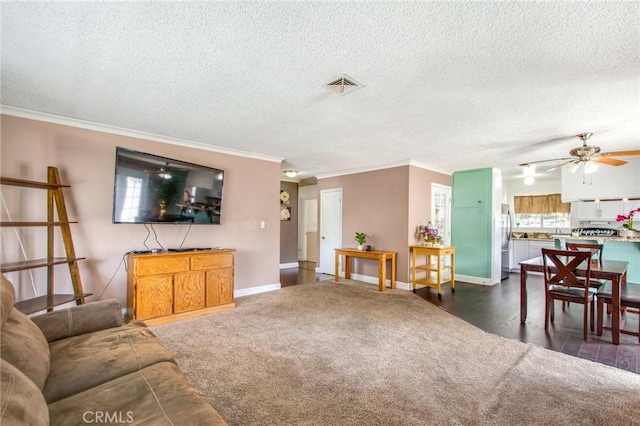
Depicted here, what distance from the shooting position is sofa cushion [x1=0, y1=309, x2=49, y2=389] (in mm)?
1222

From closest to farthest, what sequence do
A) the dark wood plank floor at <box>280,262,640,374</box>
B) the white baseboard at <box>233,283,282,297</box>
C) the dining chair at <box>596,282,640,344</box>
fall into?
the dark wood plank floor at <box>280,262,640,374</box> → the dining chair at <box>596,282,640,344</box> → the white baseboard at <box>233,283,282,297</box>

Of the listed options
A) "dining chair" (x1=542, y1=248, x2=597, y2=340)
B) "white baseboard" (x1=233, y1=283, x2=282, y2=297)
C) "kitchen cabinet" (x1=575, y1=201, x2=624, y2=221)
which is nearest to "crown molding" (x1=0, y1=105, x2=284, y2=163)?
"white baseboard" (x1=233, y1=283, x2=282, y2=297)

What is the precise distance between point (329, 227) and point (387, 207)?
5.24ft

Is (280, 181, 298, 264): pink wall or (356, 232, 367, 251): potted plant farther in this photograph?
(280, 181, 298, 264): pink wall

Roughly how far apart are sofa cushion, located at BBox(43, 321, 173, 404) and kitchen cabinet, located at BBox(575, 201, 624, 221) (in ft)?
24.7

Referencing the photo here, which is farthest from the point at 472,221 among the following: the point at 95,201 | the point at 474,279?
the point at 95,201

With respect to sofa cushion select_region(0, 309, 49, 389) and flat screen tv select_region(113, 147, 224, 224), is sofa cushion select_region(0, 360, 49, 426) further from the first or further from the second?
flat screen tv select_region(113, 147, 224, 224)

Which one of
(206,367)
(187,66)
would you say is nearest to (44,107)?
(187,66)

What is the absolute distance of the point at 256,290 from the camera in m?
4.85

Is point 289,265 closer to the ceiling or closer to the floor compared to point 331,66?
closer to the floor

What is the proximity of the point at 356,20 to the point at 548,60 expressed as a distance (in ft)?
4.54

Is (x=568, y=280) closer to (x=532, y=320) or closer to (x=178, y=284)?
(x=532, y=320)

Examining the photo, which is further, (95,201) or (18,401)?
(95,201)

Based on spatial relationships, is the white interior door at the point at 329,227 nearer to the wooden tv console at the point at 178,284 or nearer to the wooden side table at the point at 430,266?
the wooden side table at the point at 430,266
